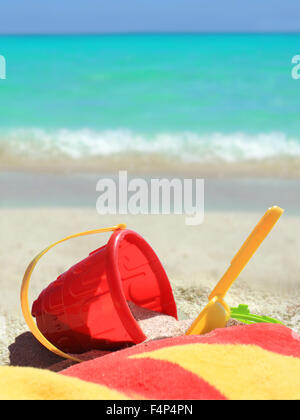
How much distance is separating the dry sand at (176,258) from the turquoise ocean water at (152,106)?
2040 mm

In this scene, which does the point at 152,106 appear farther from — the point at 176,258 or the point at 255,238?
the point at 255,238

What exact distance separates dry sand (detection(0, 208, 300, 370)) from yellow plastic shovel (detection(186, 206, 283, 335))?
0.34 m

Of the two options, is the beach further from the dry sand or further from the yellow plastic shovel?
the yellow plastic shovel

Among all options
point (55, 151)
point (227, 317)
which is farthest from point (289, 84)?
point (227, 317)

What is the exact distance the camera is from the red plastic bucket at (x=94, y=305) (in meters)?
1.31

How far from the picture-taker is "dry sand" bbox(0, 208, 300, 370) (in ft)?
5.58

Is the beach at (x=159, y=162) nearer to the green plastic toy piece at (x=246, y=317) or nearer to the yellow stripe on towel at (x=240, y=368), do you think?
the green plastic toy piece at (x=246, y=317)

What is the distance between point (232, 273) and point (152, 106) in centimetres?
592

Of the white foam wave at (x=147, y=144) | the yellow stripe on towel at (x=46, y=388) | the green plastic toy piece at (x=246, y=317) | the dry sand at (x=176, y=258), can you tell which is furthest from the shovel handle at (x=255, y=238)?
the white foam wave at (x=147, y=144)

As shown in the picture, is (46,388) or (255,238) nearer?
(46,388)

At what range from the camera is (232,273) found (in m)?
1.40

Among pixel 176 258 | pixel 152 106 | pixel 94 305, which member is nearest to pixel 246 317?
pixel 94 305

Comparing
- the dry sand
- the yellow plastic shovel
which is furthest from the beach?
the yellow plastic shovel

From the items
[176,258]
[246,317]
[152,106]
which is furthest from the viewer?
[152,106]
